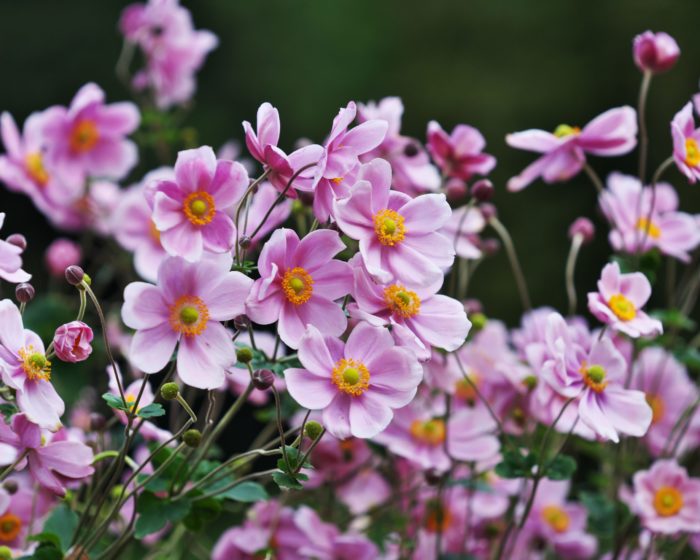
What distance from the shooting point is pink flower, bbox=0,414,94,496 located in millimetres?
642

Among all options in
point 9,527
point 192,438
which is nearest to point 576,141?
point 192,438

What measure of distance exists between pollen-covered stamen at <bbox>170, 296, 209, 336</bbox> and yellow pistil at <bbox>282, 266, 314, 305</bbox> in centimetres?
6

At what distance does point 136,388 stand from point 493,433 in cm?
37

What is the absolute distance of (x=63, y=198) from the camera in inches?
49.5

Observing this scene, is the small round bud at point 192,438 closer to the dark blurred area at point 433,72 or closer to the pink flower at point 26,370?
the pink flower at point 26,370

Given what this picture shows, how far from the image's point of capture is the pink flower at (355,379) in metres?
0.61

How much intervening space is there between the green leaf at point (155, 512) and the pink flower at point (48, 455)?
0.17 ft

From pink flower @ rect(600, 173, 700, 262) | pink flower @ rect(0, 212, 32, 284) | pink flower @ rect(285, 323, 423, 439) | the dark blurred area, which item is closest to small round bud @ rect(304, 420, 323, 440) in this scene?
pink flower @ rect(285, 323, 423, 439)

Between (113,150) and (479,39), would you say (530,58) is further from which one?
(113,150)

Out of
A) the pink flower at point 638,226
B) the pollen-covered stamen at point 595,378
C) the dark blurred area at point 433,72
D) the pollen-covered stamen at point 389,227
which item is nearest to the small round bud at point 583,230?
the pink flower at point 638,226

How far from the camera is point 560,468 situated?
0.82m

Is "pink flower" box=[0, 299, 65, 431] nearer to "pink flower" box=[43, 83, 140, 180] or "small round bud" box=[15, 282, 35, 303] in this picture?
"small round bud" box=[15, 282, 35, 303]

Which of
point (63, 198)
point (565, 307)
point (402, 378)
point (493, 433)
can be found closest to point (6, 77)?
point (565, 307)

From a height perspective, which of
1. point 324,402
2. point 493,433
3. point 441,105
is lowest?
point 441,105
